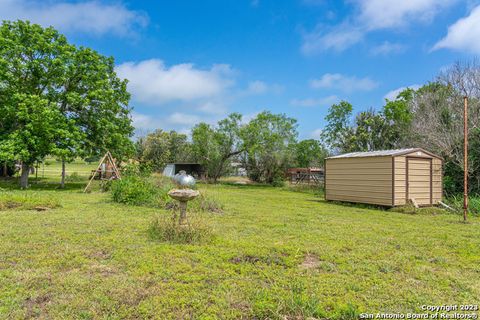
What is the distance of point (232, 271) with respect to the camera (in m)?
3.42

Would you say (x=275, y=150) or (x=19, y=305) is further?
(x=275, y=150)

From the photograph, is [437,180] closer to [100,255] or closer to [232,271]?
[232,271]

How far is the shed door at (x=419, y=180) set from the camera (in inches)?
380

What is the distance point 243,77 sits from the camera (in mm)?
13664

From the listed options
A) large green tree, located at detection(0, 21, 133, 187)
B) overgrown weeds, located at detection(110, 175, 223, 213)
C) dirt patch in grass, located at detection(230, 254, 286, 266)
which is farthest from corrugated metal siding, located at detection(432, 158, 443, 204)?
large green tree, located at detection(0, 21, 133, 187)

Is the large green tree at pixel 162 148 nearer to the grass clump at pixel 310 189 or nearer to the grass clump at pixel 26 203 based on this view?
the grass clump at pixel 310 189

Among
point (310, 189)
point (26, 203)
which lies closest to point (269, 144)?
point (310, 189)

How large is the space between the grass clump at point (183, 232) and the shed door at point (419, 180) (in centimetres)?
765

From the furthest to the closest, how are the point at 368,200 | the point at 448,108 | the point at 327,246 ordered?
the point at 448,108, the point at 368,200, the point at 327,246

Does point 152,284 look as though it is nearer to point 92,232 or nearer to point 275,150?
point 92,232

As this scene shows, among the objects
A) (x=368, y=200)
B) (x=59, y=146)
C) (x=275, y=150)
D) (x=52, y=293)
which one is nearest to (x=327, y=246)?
(x=52, y=293)

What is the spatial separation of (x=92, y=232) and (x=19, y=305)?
275 centimetres

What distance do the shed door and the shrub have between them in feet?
26.5

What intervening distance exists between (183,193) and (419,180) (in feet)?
27.9
